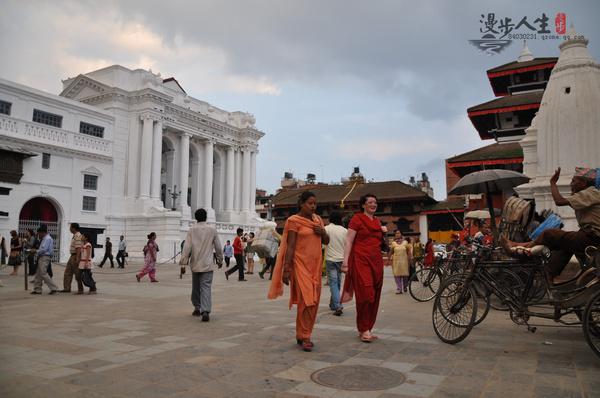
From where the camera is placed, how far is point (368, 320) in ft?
18.5

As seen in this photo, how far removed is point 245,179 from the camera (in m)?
50.8

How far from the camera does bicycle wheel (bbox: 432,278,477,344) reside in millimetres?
5281

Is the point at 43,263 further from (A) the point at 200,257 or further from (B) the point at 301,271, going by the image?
(B) the point at 301,271

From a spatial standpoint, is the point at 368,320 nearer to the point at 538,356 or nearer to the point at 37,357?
the point at 538,356

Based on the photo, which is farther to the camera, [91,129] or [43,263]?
[91,129]

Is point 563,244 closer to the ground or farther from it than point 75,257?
farther from it

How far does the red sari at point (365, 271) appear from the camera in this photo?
5.64 meters

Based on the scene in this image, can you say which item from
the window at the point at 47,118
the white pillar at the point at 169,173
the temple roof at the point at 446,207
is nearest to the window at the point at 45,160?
the window at the point at 47,118

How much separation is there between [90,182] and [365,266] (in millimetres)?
32157

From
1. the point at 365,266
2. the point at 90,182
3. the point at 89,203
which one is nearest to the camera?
the point at 365,266

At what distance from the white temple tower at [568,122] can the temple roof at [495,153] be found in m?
13.0

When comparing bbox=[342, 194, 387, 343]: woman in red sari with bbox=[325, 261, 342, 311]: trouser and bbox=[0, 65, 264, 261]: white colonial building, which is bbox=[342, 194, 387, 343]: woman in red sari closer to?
bbox=[325, 261, 342, 311]: trouser

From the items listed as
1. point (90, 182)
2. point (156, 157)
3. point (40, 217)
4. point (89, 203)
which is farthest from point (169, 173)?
point (40, 217)

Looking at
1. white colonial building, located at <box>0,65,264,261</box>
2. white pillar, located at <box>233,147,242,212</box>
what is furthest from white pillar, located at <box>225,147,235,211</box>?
white pillar, located at <box>233,147,242,212</box>
